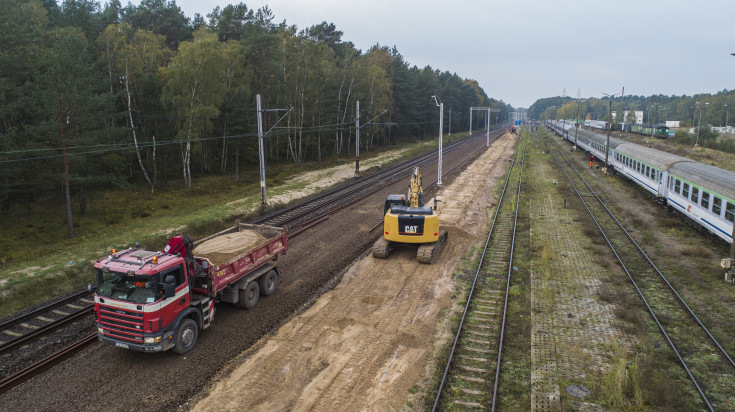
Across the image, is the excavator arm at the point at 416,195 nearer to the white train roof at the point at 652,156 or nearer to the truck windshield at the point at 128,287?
the truck windshield at the point at 128,287

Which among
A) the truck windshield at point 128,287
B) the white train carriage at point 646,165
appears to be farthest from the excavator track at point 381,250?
the white train carriage at point 646,165

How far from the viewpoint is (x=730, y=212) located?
17.8 metres

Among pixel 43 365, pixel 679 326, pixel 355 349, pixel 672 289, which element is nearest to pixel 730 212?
pixel 672 289

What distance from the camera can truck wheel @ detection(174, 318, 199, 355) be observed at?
11.0m

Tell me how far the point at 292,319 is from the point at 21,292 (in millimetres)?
10198

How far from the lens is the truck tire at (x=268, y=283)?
1460 centimetres

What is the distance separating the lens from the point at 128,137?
38.3 m

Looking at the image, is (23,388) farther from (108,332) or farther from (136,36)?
(136,36)

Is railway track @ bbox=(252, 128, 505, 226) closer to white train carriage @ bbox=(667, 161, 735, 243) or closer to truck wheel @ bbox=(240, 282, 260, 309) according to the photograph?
truck wheel @ bbox=(240, 282, 260, 309)

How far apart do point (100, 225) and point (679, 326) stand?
30802 millimetres

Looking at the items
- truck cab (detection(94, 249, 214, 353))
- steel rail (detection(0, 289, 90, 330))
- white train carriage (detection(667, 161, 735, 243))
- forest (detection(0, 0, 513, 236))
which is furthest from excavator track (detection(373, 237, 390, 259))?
white train carriage (detection(667, 161, 735, 243))

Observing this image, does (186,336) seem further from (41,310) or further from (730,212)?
(730,212)

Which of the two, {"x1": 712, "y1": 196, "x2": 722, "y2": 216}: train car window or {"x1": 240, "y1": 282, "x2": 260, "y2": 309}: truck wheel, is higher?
{"x1": 712, "y1": 196, "x2": 722, "y2": 216}: train car window

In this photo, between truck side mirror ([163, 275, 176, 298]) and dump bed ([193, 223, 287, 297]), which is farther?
dump bed ([193, 223, 287, 297])
